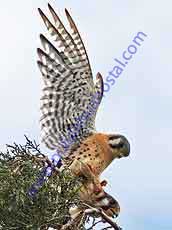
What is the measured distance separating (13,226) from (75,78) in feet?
12.1

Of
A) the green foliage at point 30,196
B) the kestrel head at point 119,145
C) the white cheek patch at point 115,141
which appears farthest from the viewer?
the white cheek patch at point 115,141

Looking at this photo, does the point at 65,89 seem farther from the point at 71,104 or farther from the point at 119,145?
the point at 119,145

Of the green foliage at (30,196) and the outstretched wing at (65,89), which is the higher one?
the outstretched wing at (65,89)

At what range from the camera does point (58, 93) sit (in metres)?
7.66

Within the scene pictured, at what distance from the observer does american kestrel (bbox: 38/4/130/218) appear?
290 inches

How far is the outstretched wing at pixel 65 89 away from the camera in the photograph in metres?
7.36

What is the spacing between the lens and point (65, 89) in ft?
25.8

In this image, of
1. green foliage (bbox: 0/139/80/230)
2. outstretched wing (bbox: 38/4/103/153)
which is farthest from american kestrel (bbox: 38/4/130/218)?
green foliage (bbox: 0/139/80/230)

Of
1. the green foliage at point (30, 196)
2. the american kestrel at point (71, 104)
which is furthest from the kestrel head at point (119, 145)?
the green foliage at point (30, 196)

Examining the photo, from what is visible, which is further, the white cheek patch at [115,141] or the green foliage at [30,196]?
the white cheek patch at [115,141]

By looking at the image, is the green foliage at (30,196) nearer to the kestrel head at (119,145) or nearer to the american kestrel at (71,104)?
the american kestrel at (71,104)

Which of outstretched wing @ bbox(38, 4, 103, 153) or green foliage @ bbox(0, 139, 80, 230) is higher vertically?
outstretched wing @ bbox(38, 4, 103, 153)

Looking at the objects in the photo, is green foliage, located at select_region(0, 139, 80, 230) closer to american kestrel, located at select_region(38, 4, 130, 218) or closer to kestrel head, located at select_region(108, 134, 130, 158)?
american kestrel, located at select_region(38, 4, 130, 218)

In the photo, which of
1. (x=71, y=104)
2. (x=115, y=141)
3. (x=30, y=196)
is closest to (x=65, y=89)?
(x=71, y=104)
